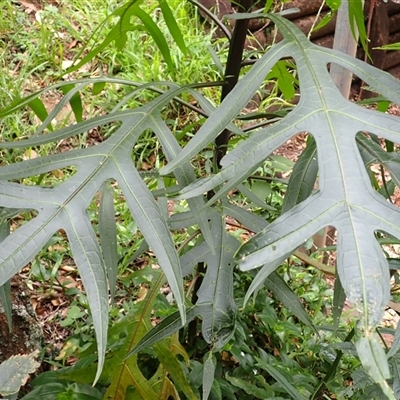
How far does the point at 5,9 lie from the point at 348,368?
1.86 meters

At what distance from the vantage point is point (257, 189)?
1.32 metres

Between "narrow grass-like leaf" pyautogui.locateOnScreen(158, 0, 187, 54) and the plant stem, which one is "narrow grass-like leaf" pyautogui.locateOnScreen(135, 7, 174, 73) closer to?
"narrow grass-like leaf" pyautogui.locateOnScreen(158, 0, 187, 54)

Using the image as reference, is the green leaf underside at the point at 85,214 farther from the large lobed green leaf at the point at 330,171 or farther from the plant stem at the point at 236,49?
the plant stem at the point at 236,49

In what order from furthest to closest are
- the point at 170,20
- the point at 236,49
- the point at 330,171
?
1. the point at 170,20
2. the point at 236,49
3. the point at 330,171

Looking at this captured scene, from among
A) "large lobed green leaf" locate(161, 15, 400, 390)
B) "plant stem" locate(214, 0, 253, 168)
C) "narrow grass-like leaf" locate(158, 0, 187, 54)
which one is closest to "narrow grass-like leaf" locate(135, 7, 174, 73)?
"narrow grass-like leaf" locate(158, 0, 187, 54)

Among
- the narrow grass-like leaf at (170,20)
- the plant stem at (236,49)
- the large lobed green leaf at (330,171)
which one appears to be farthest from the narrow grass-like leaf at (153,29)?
the large lobed green leaf at (330,171)

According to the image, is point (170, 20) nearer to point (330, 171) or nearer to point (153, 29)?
point (153, 29)

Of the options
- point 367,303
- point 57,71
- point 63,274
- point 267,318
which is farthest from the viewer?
point 57,71

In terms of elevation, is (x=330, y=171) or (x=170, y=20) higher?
(x=170, y=20)

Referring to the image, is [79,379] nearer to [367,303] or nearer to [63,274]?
[367,303]

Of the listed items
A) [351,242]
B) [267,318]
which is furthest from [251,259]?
[267,318]

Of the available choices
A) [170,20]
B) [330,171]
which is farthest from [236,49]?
[330,171]

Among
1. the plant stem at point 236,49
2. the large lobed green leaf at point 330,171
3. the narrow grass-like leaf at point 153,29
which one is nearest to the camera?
the large lobed green leaf at point 330,171

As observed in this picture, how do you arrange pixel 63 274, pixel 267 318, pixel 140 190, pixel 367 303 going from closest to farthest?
pixel 367 303, pixel 140 190, pixel 267 318, pixel 63 274
